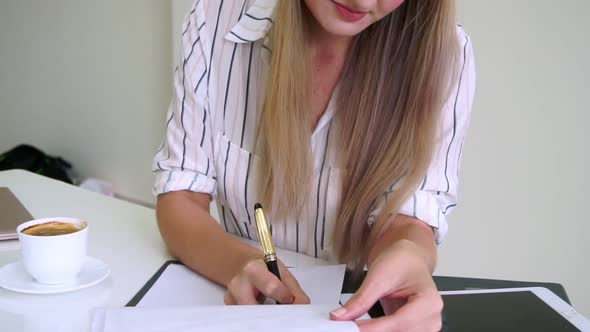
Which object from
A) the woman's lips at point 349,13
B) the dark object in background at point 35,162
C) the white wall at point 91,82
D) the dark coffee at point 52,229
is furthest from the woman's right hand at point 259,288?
the dark object in background at point 35,162

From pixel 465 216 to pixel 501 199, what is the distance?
117 mm

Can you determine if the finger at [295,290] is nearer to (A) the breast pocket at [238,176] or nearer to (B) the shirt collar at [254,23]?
(A) the breast pocket at [238,176]

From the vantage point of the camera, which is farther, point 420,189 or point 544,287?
point 420,189

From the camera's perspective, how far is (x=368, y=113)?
89 cm

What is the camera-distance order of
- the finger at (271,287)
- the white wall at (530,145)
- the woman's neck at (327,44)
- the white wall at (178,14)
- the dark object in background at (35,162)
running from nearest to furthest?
the finger at (271,287) < the woman's neck at (327,44) < the white wall at (530,145) < the white wall at (178,14) < the dark object in background at (35,162)

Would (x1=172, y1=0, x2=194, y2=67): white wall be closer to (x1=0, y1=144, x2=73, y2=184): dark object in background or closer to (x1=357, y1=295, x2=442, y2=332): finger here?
(x1=0, y1=144, x2=73, y2=184): dark object in background

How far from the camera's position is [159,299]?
685 mm

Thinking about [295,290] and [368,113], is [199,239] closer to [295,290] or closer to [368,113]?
[295,290]

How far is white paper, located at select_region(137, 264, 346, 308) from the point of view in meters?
0.69

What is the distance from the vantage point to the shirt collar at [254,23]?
92cm

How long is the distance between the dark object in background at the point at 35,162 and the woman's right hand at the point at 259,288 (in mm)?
2346

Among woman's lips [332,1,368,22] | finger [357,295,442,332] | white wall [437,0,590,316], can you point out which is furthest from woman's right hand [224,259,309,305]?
white wall [437,0,590,316]

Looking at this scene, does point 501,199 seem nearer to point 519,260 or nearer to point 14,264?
point 519,260

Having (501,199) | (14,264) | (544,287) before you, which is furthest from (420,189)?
(501,199)
